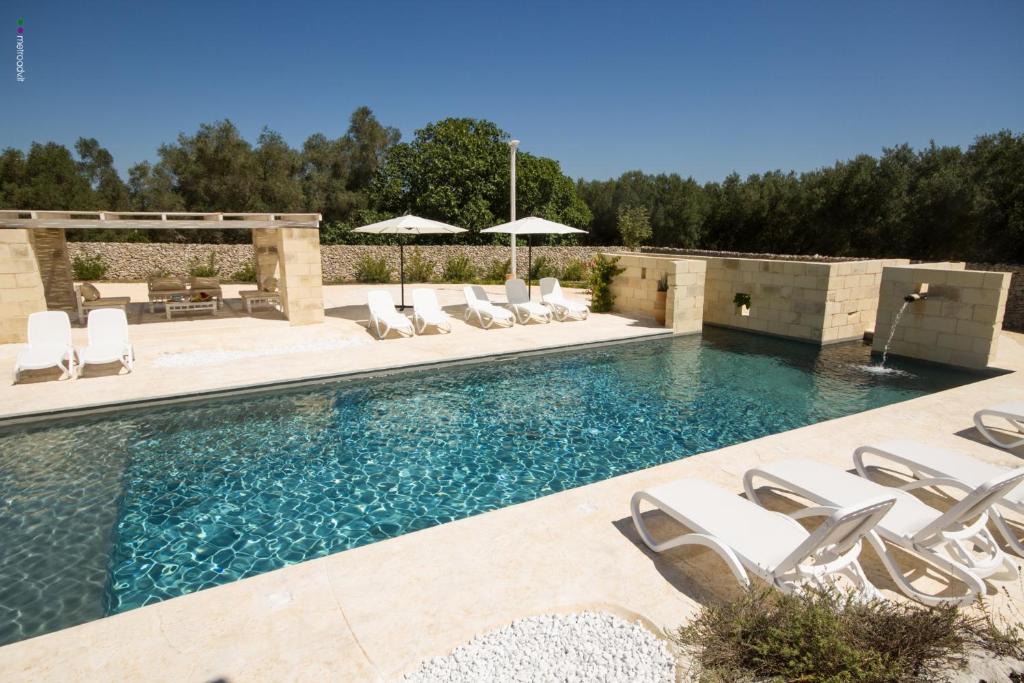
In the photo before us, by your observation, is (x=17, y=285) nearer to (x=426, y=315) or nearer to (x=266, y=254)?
(x=266, y=254)

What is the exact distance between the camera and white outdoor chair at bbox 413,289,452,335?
1165 centimetres

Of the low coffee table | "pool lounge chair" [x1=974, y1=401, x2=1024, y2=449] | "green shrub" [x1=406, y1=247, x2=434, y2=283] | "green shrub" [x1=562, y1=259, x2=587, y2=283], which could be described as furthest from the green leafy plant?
the low coffee table

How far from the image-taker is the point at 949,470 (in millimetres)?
4270

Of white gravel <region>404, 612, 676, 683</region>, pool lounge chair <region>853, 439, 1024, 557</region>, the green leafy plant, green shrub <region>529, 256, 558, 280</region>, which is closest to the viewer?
white gravel <region>404, 612, 676, 683</region>

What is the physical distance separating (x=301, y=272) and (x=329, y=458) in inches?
258

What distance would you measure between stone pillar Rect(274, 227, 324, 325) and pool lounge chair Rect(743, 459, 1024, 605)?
1018 cm

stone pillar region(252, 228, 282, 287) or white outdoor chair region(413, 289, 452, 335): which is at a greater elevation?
stone pillar region(252, 228, 282, 287)

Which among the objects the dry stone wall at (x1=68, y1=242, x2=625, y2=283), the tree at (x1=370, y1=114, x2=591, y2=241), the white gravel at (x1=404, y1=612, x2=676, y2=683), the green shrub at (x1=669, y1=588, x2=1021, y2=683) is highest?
the tree at (x1=370, y1=114, x2=591, y2=241)

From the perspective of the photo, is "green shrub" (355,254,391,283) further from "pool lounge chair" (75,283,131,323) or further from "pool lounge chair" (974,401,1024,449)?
"pool lounge chair" (974,401,1024,449)

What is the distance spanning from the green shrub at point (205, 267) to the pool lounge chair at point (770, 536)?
2012cm

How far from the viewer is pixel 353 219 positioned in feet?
109

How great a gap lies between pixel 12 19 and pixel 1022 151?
105ft

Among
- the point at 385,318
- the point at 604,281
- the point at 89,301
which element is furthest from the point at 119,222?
the point at 604,281

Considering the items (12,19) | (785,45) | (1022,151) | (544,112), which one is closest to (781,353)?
(785,45)
